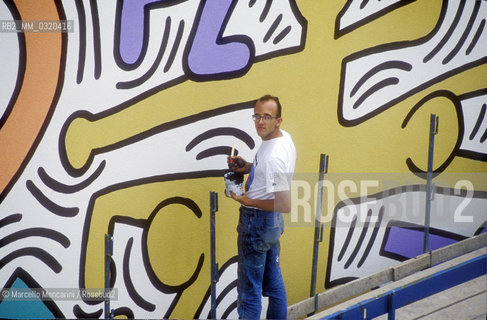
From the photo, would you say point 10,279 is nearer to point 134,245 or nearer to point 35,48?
point 134,245

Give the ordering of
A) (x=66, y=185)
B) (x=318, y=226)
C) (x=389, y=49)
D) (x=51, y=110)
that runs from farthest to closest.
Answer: (x=389, y=49) → (x=318, y=226) → (x=66, y=185) → (x=51, y=110)

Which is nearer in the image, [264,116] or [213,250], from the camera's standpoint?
[264,116]

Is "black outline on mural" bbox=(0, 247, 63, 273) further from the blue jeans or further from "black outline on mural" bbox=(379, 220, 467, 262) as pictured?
"black outline on mural" bbox=(379, 220, 467, 262)

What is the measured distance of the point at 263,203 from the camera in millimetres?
3328

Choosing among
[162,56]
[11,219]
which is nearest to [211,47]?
[162,56]

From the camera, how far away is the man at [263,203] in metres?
3.31

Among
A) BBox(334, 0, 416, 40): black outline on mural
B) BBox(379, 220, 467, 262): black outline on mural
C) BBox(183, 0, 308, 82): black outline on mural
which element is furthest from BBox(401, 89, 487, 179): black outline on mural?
BBox(183, 0, 308, 82): black outline on mural

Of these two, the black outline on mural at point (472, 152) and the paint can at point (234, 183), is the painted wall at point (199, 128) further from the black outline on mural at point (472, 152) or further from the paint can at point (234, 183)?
the paint can at point (234, 183)

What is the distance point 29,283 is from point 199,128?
1423 mm

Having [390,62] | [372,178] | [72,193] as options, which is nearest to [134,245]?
[72,193]

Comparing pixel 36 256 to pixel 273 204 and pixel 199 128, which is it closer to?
pixel 199 128

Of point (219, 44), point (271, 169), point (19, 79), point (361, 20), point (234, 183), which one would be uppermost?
point (361, 20)

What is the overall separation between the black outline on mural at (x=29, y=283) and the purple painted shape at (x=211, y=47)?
1.62m
